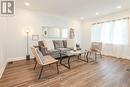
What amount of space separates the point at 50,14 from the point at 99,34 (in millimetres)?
3234

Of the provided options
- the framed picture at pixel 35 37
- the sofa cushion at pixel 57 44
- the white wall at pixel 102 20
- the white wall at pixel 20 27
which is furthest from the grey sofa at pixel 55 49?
the white wall at pixel 102 20

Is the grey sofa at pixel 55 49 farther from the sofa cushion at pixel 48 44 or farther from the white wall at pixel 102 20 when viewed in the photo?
the white wall at pixel 102 20

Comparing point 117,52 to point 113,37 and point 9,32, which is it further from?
point 9,32

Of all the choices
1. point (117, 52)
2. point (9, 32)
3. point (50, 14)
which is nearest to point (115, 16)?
point (117, 52)

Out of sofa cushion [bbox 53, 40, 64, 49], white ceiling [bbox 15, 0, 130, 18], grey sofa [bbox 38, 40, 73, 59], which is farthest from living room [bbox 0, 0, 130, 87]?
sofa cushion [bbox 53, 40, 64, 49]

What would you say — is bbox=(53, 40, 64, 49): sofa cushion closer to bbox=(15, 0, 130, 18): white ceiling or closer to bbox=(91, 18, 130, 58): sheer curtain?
bbox=(15, 0, 130, 18): white ceiling

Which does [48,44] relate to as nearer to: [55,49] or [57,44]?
[55,49]

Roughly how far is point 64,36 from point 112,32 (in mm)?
2802

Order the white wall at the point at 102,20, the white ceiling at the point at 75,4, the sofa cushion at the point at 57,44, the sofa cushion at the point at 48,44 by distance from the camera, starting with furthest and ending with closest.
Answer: the sofa cushion at the point at 57,44
the white wall at the point at 102,20
the sofa cushion at the point at 48,44
the white ceiling at the point at 75,4

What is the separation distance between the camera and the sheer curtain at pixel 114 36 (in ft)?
15.7

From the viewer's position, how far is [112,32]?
5293 mm

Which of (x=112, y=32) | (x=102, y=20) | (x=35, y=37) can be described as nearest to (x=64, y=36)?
(x=35, y=37)

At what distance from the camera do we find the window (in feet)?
15.8

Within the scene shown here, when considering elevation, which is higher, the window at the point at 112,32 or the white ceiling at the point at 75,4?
the white ceiling at the point at 75,4
